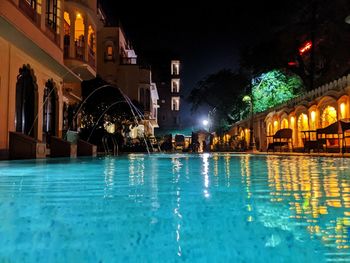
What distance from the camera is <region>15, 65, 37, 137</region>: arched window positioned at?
15.1 meters

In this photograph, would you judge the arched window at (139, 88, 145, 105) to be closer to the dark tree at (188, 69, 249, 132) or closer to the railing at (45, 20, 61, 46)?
the dark tree at (188, 69, 249, 132)

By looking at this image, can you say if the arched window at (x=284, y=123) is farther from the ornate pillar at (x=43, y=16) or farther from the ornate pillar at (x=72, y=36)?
the ornate pillar at (x=43, y=16)

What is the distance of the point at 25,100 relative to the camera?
15.9 metres

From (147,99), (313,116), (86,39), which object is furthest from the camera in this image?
(147,99)

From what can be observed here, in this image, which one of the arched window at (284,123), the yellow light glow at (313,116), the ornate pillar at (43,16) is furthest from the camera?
the arched window at (284,123)

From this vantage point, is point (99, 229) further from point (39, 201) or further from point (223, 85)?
point (223, 85)

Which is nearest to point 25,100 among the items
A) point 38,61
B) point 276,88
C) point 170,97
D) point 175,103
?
point 38,61

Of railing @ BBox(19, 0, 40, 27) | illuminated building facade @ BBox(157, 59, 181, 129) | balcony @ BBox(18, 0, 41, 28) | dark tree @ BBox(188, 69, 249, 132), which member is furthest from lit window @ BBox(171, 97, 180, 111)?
railing @ BBox(19, 0, 40, 27)

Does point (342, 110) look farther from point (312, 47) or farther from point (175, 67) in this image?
point (175, 67)

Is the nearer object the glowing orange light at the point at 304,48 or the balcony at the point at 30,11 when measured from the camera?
the balcony at the point at 30,11

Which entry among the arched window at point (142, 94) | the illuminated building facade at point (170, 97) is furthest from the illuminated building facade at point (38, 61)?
the illuminated building facade at point (170, 97)

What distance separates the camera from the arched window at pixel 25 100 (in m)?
15.1

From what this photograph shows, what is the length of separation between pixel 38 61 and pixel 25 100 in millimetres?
1750

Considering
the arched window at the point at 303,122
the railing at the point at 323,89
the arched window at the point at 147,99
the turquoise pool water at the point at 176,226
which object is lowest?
the turquoise pool water at the point at 176,226
